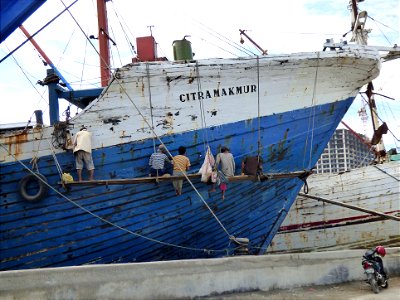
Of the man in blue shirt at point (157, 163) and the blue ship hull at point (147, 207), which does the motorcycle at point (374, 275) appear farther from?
the man in blue shirt at point (157, 163)

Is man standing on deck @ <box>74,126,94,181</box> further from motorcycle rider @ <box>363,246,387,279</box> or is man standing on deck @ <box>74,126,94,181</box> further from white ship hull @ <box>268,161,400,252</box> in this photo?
white ship hull @ <box>268,161,400,252</box>

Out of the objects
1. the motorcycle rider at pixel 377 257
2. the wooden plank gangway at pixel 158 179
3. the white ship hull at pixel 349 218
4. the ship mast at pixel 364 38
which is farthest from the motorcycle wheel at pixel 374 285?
the ship mast at pixel 364 38

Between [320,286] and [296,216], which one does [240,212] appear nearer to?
[320,286]

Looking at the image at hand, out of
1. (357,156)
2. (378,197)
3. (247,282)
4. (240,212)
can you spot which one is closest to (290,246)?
(378,197)

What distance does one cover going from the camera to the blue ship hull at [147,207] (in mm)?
7738

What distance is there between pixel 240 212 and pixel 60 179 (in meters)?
3.53

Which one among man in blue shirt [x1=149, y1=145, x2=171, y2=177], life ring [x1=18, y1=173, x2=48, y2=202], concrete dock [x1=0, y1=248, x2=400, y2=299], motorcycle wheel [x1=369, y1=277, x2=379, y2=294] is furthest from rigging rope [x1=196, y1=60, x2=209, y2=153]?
motorcycle wheel [x1=369, y1=277, x2=379, y2=294]

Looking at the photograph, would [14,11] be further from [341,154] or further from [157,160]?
[341,154]

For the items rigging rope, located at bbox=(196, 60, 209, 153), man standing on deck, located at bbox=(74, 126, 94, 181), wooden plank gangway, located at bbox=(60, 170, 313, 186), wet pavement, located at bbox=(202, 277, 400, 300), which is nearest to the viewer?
wet pavement, located at bbox=(202, 277, 400, 300)

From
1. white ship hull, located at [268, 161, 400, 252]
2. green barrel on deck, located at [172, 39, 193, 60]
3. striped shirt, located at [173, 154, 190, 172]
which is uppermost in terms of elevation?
green barrel on deck, located at [172, 39, 193, 60]

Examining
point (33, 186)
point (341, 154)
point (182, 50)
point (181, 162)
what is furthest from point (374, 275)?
point (341, 154)

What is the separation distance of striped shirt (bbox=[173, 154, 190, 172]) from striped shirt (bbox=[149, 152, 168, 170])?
0.64ft

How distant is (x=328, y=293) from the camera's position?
5.36m

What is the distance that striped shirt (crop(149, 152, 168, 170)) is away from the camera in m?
7.78
